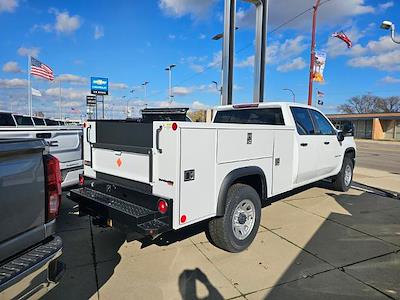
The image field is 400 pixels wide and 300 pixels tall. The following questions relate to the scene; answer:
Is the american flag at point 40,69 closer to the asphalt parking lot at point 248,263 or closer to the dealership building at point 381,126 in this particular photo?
the asphalt parking lot at point 248,263

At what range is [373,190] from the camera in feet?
28.4

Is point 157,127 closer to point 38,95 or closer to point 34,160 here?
point 34,160

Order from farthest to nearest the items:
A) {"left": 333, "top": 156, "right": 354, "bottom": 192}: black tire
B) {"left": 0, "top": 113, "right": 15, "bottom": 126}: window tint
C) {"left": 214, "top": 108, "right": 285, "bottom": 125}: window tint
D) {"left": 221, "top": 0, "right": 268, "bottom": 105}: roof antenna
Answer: {"left": 0, "top": 113, "right": 15, "bottom": 126}: window tint
{"left": 221, "top": 0, "right": 268, "bottom": 105}: roof antenna
{"left": 333, "top": 156, "right": 354, "bottom": 192}: black tire
{"left": 214, "top": 108, "right": 285, "bottom": 125}: window tint

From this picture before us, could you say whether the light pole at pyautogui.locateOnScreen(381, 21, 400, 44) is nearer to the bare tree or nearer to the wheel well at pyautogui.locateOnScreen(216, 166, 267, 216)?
the wheel well at pyautogui.locateOnScreen(216, 166, 267, 216)

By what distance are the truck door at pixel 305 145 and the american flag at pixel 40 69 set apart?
87.9 feet

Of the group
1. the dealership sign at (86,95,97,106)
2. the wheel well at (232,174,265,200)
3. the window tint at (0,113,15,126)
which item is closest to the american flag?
the dealership sign at (86,95,97,106)

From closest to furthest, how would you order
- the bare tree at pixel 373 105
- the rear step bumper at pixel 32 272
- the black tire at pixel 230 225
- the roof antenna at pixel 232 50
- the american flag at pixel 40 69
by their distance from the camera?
the rear step bumper at pixel 32 272 → the black tire at pixel 230 225 → the roof antenna at pixel 232 50 → the american flag at pixel 40 69 → the bare tree at pixel 373 105

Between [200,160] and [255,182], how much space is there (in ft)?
4.63

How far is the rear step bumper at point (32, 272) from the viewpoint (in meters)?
2.06

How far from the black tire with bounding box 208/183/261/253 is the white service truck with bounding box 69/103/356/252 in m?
0.01

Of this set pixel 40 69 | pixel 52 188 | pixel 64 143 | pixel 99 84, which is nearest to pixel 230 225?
pixel 52 188

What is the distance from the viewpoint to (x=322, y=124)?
6820mm

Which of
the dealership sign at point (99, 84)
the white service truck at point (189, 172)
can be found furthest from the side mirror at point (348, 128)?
the dealership sign at point (99, 84)

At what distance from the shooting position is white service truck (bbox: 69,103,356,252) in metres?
3.41
